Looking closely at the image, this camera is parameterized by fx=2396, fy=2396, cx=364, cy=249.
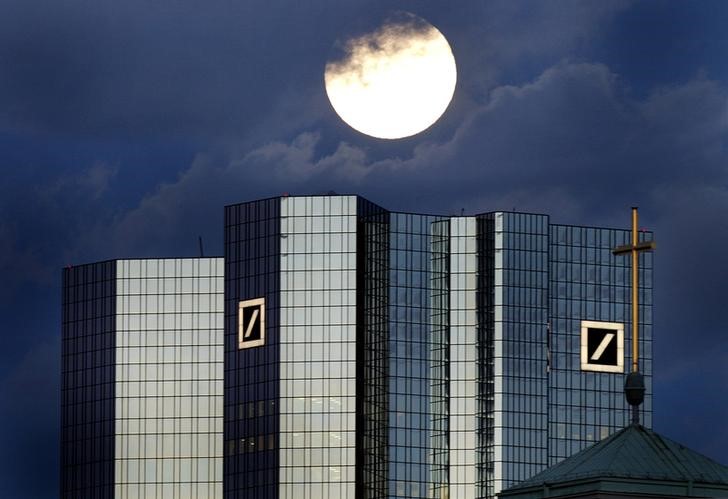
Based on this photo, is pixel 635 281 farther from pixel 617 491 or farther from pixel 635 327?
pixel 617 491

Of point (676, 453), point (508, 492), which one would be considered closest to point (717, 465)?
point (676, 453)

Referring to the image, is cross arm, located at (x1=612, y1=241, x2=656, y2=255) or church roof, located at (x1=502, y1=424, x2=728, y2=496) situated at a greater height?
cross arm, located at (x1=612, y1=241, x2=656, y2=255)

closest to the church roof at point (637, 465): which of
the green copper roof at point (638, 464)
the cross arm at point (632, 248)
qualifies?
the green copper roof at point (638, 464)

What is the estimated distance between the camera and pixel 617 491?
8319 centimetres

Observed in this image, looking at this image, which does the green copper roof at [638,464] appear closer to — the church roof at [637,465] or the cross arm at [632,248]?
the church roof at [637,465]

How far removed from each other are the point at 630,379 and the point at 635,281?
17.9ft

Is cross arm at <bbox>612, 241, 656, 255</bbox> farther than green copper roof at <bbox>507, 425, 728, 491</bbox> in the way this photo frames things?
Yes

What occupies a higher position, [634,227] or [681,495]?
[634,227]

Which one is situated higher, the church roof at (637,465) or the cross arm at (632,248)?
the cross arm at (632,248)

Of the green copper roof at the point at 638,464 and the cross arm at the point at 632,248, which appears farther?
the cross arm at the point at 632,248

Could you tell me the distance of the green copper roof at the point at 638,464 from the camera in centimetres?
8406

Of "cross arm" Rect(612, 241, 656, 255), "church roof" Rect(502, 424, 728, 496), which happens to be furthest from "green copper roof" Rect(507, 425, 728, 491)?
"cross arm" Rect(612, 241, 656, 255)

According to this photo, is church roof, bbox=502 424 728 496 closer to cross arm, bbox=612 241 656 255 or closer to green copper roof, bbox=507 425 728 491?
green copper roof, bbox=507 425 728 491

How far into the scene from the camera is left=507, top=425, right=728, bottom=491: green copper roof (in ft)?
276
